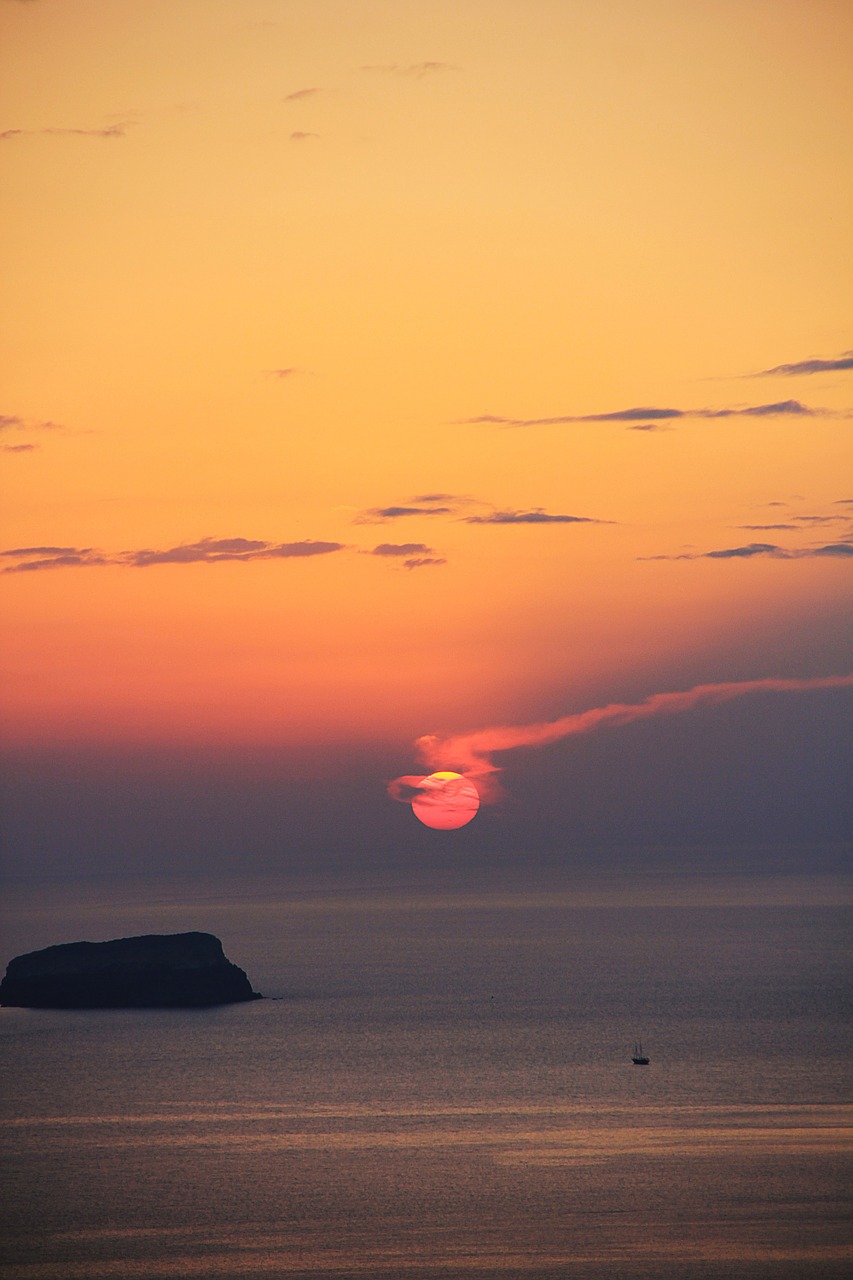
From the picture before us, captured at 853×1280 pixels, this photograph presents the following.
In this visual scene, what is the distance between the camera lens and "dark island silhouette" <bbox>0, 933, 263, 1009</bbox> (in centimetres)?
13662

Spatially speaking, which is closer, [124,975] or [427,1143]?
[427,1143]

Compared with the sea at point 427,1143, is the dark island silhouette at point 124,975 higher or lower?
lower

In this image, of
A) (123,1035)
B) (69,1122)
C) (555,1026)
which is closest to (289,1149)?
(69,1122)

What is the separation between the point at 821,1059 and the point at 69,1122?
5902cm

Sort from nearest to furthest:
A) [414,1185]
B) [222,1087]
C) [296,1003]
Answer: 1. [414,1185]
2. [222,1087]
3. [296,1003]

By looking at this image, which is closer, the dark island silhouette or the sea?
the sea

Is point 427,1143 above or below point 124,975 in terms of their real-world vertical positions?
above

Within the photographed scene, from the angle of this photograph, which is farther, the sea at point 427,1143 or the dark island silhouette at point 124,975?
the dark island silhouette at point 124,975

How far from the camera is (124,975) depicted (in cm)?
13625

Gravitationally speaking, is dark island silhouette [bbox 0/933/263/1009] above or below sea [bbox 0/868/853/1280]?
below

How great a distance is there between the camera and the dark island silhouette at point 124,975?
136625mm

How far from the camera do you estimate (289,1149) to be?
83125mm

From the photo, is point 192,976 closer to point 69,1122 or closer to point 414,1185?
point 69,1122

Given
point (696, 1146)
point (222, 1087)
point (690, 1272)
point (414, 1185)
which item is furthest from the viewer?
point (222, 1087)
